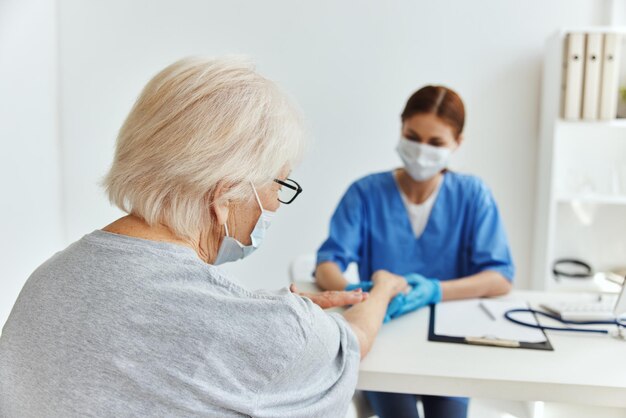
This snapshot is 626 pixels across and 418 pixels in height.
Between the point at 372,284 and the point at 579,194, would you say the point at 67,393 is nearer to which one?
the point at 372,284

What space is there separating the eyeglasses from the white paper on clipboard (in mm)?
506

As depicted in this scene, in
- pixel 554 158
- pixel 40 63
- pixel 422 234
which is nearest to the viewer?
pixel 422 234

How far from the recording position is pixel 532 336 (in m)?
1.33

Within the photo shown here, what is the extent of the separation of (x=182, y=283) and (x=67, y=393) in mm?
198

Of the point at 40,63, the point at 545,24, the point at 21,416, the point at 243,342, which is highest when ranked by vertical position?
the point at 545,24

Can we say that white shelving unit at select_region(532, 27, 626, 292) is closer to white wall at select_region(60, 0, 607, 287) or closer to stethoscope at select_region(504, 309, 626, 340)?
white wall at select_region(60, 0, 607, 287)

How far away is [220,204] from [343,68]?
6.78ft

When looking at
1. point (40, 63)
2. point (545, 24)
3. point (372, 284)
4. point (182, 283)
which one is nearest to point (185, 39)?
point (40, 63)

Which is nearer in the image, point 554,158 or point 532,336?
point 532,336

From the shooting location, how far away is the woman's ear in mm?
922

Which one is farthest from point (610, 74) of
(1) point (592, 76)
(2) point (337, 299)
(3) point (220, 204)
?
(3) point (220, 204)

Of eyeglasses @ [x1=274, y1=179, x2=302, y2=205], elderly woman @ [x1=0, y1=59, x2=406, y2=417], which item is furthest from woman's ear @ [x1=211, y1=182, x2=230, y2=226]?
eyeglasses @ [x1=274, y1=179, x2=302, y2=205]

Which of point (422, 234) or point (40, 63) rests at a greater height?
point (40, 63)

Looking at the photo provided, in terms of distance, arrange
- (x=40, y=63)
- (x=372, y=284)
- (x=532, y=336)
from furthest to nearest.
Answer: (x=40, y=63) → (x=372, y=284) → (x=532, y=336)
